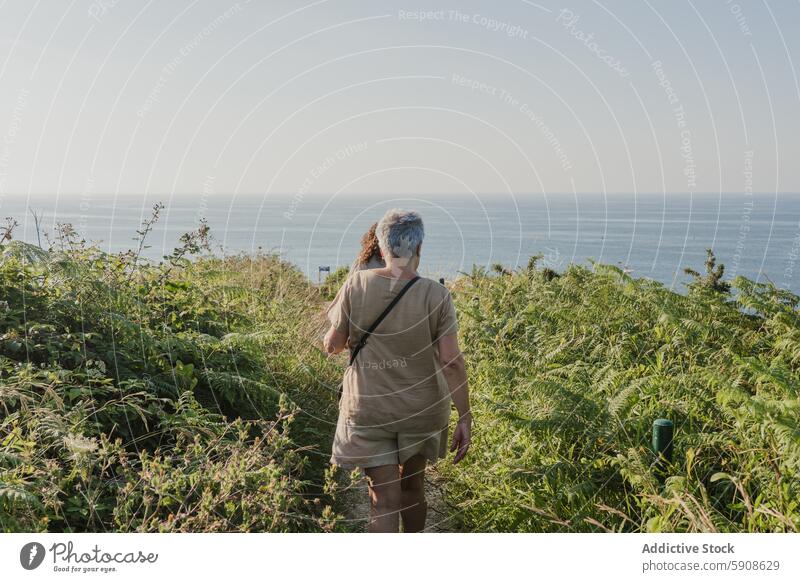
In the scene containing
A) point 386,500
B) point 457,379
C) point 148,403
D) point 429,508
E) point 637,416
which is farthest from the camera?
point 429,508

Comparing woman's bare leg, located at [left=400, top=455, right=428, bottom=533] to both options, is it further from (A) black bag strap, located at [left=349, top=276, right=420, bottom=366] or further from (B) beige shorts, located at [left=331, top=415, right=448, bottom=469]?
(A) black bag strap, located at [left=349, top=276, right=420, bottom=366]

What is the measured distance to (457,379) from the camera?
13.3ft

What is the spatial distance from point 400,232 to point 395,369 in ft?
2.40

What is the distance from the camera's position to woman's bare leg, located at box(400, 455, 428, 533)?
4.29m

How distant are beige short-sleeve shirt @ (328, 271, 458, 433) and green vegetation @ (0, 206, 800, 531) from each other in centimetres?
50

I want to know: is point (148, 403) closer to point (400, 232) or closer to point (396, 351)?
point (396, 351)

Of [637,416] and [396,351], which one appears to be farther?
[637,416]

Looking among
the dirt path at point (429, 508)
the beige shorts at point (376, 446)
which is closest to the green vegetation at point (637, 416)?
the dirt path at point (429, 508)

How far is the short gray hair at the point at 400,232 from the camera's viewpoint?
391 centimetres

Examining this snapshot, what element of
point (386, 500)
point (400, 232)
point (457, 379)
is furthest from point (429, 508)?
point (400, 232)
